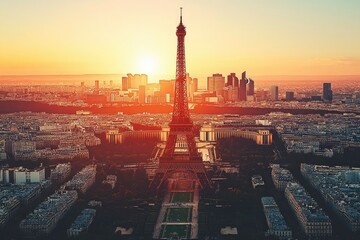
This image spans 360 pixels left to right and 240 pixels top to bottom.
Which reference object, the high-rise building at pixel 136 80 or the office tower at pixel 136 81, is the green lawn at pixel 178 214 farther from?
the office tower at pixel 136 81

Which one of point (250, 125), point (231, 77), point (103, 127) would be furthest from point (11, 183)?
point (231, 77)

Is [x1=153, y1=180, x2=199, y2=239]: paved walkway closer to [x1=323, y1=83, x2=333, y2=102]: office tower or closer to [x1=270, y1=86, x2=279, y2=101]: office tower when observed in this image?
[x1=323, y1=83, x2=333, y2=102]: office tower

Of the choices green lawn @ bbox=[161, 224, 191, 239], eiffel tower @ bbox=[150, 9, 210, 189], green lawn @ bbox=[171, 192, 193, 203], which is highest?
eiffel tower @ bbox=[150, 9, 210, 189]

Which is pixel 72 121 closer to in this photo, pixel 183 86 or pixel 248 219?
pixel 183 86

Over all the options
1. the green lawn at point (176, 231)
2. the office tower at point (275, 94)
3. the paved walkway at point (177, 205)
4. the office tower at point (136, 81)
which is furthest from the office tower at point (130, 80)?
the green lawn at point (176, 231)

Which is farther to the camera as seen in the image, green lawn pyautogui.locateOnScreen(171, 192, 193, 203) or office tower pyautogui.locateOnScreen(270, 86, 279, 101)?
office tower pyautogui.locateOnScreen(270, 86, 279, 101)

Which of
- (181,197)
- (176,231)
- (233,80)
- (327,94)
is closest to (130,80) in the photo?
(233,80)

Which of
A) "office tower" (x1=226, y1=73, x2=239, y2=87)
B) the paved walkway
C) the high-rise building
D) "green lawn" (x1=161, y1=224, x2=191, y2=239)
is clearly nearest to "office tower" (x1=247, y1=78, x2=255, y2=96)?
"office tower" (x1=226, y1=73, x2=239, y2=87)
